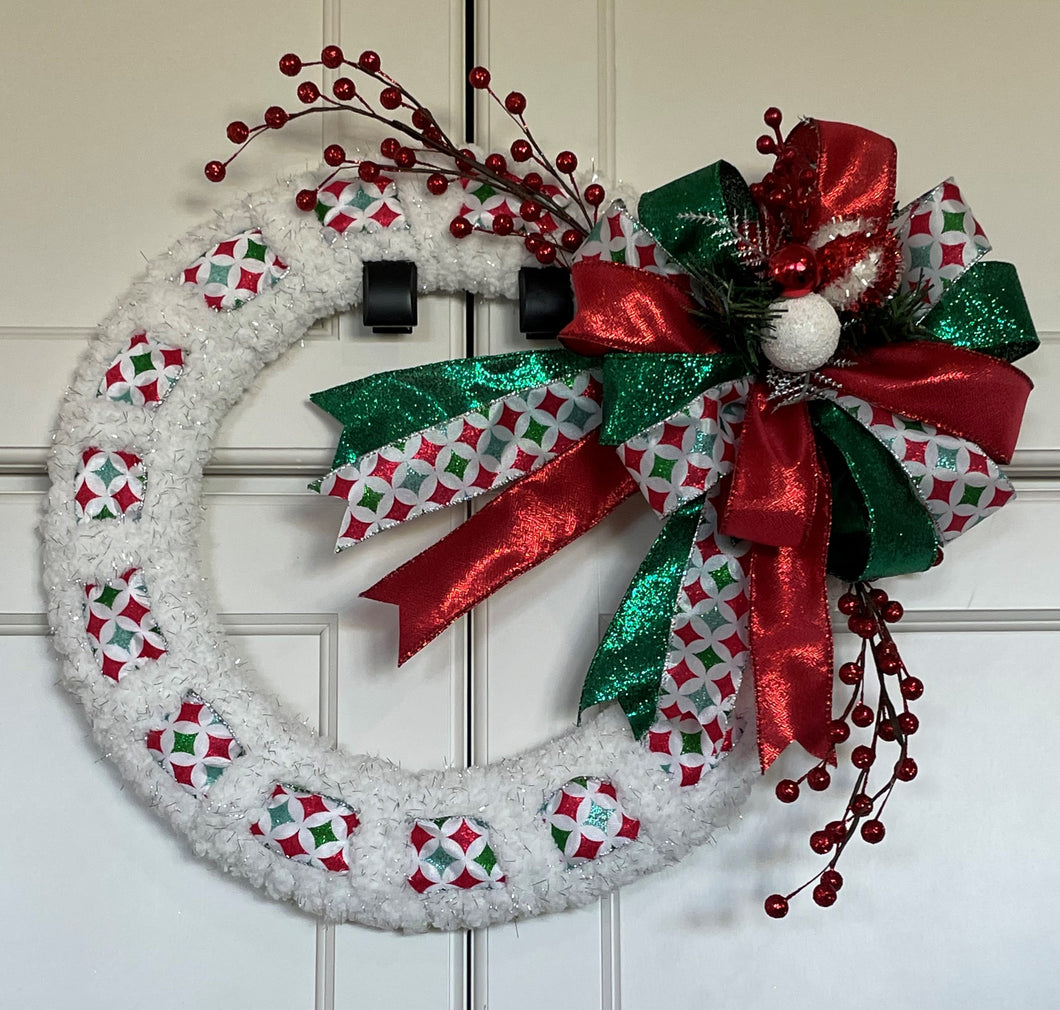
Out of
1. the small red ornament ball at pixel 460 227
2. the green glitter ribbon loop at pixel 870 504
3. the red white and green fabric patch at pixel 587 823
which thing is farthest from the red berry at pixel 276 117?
the red white and green fabric patch at pixel 587 823

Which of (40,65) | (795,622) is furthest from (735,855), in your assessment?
(40,65)

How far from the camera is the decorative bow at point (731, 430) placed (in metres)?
0.85

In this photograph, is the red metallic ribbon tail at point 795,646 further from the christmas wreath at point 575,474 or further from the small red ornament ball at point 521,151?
the small red ornament ball at point 521,151

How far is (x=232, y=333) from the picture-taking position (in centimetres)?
97

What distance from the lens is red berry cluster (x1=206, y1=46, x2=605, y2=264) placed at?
0.94 metres

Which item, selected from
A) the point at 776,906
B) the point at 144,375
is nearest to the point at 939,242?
the point at 776,906

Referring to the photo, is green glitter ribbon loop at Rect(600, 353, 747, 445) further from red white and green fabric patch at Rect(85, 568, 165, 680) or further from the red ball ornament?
red white and green fabric patch at Rect(85, 568, 165, 680)

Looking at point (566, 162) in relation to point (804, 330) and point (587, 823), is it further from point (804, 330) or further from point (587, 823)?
point (587, 823)

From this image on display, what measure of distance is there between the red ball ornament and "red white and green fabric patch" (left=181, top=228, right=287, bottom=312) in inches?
16.6

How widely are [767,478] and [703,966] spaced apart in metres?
0.45

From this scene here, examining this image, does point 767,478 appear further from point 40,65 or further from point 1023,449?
point 40,65

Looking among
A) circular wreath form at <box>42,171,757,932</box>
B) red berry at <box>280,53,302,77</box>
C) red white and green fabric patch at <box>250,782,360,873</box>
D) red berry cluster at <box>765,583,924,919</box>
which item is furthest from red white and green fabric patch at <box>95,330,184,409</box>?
red berry cluster at <box>765,583,924,919</box>

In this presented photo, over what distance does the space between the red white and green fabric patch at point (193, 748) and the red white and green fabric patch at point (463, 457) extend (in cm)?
19

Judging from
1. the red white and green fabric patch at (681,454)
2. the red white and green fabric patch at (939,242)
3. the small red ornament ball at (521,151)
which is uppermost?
the small red ornament ball at (521,151)
